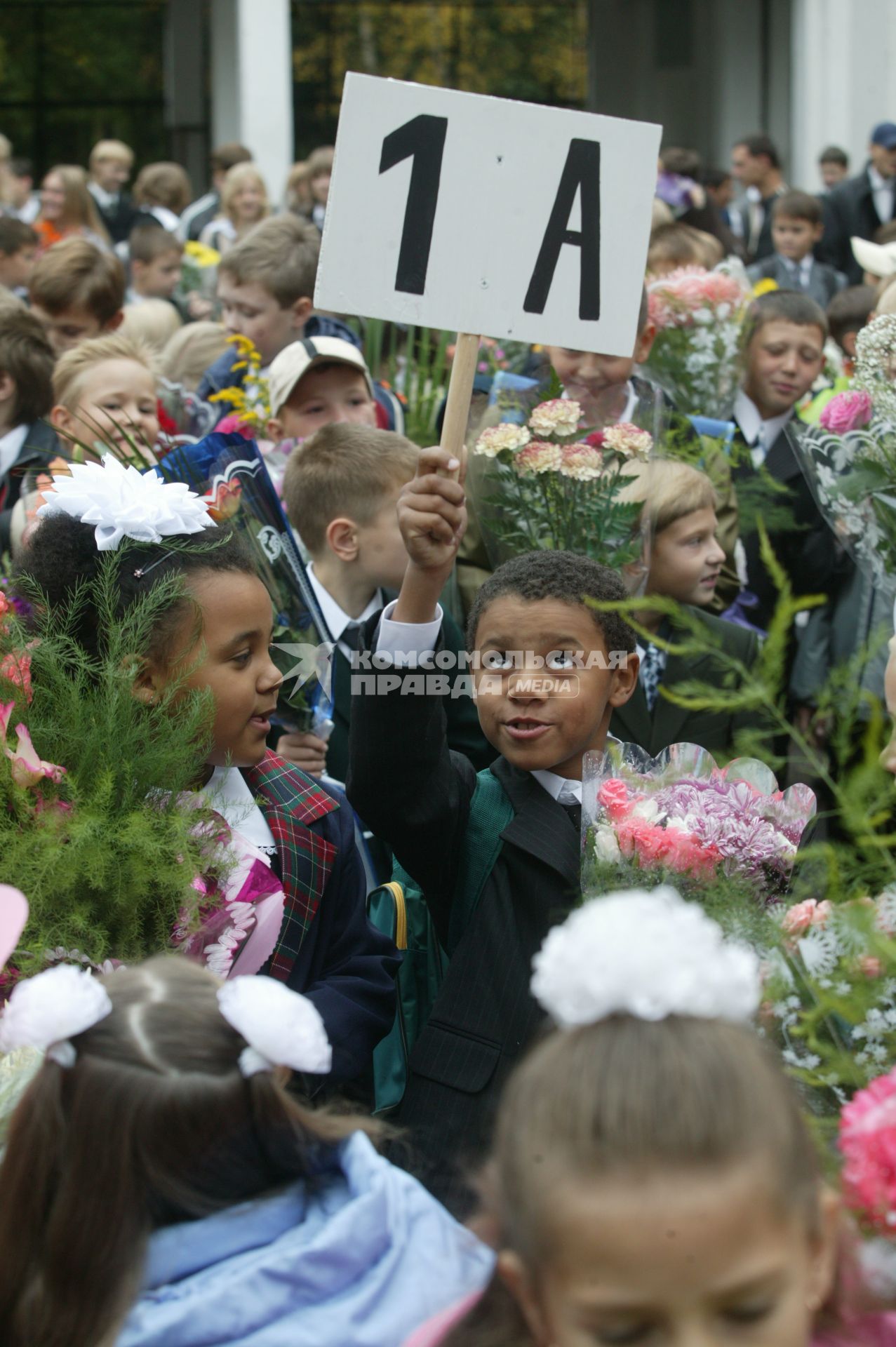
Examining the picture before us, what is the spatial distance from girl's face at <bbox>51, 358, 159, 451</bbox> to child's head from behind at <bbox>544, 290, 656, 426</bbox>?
1264 mm

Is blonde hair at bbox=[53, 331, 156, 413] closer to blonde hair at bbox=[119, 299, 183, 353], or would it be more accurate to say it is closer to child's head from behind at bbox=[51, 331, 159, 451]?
child's head from behind at bbox=[51, 331, 159, 451]

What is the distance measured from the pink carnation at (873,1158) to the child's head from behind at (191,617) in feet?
4.59

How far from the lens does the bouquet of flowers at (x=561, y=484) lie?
3701mm

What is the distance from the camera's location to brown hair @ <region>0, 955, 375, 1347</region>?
5.84 feet

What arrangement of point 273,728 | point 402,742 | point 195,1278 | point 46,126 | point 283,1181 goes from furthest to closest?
point 46,126
point 273,728
point 402,742
point 283,1181
point 195,1278

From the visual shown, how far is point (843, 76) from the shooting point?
56.5ft

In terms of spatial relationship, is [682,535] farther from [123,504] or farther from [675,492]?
[123,504]

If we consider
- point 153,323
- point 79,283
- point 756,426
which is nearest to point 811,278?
point 153,323

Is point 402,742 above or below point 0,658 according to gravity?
below

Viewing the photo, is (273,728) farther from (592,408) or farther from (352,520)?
(592,408)

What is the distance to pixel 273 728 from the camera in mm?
3625

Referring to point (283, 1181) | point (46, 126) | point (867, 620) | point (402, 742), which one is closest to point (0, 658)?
point (402, 742)

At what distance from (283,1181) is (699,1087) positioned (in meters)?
0.65


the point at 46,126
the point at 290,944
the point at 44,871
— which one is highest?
the point at 46,126
